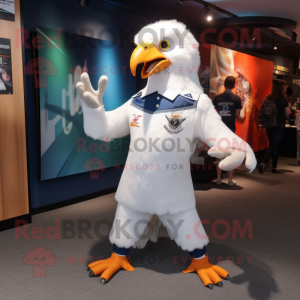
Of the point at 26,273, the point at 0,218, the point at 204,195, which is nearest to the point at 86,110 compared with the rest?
the point at 26,273

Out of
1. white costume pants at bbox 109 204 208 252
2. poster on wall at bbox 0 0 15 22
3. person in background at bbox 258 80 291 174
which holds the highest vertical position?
poster on wall at bbox 0 0 15 22

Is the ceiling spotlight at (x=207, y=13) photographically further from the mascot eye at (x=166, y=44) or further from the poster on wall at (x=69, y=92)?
the mascot eye at (x=166, y=44)

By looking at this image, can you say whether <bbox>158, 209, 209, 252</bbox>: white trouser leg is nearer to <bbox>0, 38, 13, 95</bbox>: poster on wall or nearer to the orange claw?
the orange claw

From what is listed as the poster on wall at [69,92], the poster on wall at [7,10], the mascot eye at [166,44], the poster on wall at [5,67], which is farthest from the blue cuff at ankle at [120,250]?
the poster on wall at [7,10]

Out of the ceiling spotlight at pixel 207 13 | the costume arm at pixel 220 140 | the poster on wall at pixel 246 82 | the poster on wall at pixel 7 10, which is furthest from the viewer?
the poster on wall at pixel 246 82

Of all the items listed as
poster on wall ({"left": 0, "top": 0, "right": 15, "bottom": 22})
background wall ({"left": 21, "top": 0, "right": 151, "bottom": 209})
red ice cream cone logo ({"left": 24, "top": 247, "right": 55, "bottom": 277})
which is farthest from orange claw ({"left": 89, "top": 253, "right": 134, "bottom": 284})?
poster on wall ({"left": 0, "top": 0, "right": 15, "bottom": 22})

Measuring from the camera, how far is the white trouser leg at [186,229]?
204 centimetres

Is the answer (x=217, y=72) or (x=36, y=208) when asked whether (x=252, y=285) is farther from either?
(x=217, y=72)

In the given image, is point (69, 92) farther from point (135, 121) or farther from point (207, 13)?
point (207, 13)

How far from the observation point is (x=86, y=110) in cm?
206

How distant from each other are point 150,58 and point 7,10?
1.50 metres

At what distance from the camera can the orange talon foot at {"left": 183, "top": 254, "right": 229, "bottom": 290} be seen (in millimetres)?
2078

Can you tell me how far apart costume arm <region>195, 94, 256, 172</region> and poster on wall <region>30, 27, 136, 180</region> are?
1809 millimetres

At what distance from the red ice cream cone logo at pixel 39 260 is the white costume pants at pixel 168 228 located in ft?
1.75
